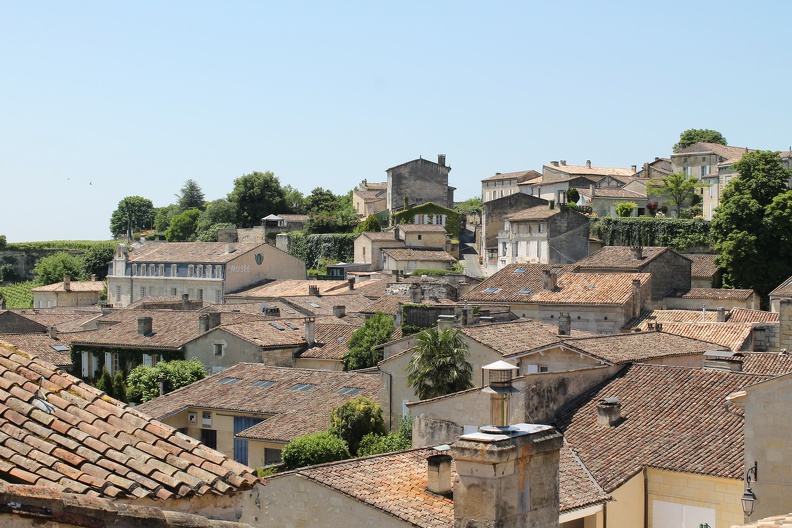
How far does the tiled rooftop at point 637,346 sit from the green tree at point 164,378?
17.6m

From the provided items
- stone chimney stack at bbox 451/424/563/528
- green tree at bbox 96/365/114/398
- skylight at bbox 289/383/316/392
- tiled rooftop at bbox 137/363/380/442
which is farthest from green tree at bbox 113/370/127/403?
stone chimney stack at bbox 451/424/563/528

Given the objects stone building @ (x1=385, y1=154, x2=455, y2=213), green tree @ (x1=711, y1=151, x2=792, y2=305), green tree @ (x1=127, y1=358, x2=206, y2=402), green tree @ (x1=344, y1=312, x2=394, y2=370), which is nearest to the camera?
green tree @ (x1=344, y1=312, x2=394, y2=370)

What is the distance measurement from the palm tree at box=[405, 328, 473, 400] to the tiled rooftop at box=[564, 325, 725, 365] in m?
3.06

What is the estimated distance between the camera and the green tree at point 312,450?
28.2 metres

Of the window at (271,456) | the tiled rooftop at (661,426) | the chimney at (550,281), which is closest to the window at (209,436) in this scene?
the window at (271,456)

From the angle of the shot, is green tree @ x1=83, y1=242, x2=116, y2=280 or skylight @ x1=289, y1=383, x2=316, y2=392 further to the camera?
green tree @ x1=83, y1=242, x2=116, y2=280

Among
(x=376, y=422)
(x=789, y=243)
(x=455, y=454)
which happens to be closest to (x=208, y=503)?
(x=455, y=454)

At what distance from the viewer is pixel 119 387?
4356cm

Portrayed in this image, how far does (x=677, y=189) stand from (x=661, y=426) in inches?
2556

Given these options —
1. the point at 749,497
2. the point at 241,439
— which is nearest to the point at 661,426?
the point at 749,497

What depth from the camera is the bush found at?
29.2m

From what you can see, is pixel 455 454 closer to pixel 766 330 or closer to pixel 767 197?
pixel 766 330

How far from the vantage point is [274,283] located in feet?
239

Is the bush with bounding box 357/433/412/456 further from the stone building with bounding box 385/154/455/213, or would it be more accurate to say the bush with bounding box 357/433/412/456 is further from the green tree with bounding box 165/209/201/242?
the green tree with bounding box 165/209/201/242
